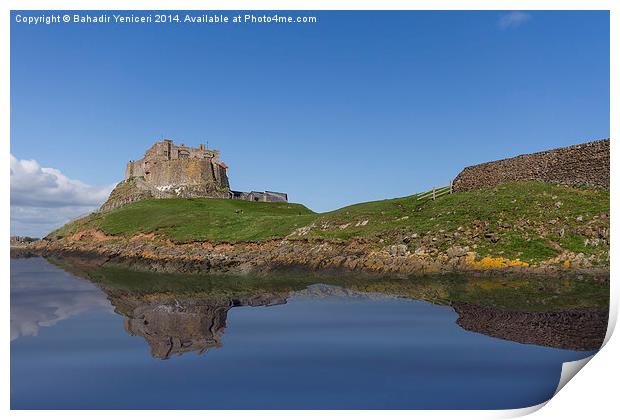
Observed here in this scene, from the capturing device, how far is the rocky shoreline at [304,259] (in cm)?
2077

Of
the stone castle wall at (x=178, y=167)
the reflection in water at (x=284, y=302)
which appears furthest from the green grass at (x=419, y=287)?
the stone castle wall at (x=178, y=167)

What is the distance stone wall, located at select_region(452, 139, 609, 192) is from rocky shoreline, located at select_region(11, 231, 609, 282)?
10.2 m

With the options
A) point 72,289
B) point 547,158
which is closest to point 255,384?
point 72,289

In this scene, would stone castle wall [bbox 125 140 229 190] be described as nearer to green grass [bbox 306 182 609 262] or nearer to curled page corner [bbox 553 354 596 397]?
green grass [bbox 306 182 609 262]

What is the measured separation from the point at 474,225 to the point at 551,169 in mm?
→ 9362

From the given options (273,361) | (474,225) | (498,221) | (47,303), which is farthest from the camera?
(474,225)

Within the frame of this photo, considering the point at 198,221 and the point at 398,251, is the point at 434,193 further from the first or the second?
the point at 198,221

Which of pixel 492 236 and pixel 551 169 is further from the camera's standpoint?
pixel 551 169

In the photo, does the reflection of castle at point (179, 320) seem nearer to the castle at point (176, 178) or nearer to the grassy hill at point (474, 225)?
the grassy hill at point (474, 225)

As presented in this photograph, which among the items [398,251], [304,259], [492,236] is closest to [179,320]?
[398,251]

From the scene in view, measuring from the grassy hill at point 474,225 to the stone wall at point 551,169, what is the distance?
4.60 ft

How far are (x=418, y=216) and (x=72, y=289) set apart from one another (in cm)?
2033

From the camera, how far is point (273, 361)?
8516mm
